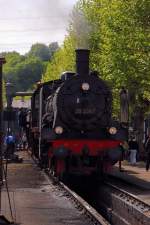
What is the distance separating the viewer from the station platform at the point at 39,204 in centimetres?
1277

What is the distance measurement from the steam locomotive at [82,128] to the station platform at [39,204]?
1229 mm

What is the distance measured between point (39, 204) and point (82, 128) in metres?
6.14

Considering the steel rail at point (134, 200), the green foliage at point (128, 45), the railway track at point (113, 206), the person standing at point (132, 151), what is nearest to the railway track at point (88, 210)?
the railway track at point (113, 206)

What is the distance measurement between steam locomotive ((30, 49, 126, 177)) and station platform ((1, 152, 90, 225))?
48.4 inches

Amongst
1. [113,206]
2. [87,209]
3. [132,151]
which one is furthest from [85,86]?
[132,151]

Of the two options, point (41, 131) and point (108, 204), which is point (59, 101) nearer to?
point (41, 131)

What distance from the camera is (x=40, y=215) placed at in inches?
526

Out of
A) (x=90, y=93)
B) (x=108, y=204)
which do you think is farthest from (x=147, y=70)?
(x=108, y=204)

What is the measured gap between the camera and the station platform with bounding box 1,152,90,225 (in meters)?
12.8

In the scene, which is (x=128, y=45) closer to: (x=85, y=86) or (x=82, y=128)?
(x=85, y=86)

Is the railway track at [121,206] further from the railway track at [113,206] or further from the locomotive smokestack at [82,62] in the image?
the locomotive smokestack at [82,62]

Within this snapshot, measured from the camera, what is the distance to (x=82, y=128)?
826 inches

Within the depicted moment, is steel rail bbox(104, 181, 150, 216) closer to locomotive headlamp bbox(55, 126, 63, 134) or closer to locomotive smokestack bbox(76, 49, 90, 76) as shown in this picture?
locomotive headlamp bbox(55, 126, 63, 134)

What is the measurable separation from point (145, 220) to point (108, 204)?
524 cm
